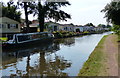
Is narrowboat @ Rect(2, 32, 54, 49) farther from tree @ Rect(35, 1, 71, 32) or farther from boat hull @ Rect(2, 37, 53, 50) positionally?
tree @ Rect(35, 1, 71, 32)

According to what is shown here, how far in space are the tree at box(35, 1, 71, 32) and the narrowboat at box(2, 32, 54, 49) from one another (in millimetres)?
6504

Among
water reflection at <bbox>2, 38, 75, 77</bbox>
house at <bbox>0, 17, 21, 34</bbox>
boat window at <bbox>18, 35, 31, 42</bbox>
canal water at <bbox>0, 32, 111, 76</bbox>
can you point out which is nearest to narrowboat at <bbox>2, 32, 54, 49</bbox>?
boat window at <bbox>18, 35, 31, 42</bbox>

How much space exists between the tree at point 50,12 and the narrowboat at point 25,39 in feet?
21.3

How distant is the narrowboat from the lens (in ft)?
69.6

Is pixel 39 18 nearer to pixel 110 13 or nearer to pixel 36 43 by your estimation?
pixel 36 43

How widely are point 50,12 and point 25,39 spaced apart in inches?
582

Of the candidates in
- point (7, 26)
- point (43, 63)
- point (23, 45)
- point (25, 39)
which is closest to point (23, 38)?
point (25, 39)

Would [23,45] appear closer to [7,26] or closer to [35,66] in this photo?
[35,66]

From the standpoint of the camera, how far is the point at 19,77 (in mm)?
9117

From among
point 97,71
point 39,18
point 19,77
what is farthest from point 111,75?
point 39,18

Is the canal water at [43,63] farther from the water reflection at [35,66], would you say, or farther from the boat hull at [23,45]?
the boat hull at [23,45]

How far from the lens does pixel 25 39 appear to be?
24.2 meters

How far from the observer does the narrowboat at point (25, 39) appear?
21212 millimetres

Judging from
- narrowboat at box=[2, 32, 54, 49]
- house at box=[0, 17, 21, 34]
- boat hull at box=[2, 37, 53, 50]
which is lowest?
boat hull at box=[2, 37, 53, 50]
